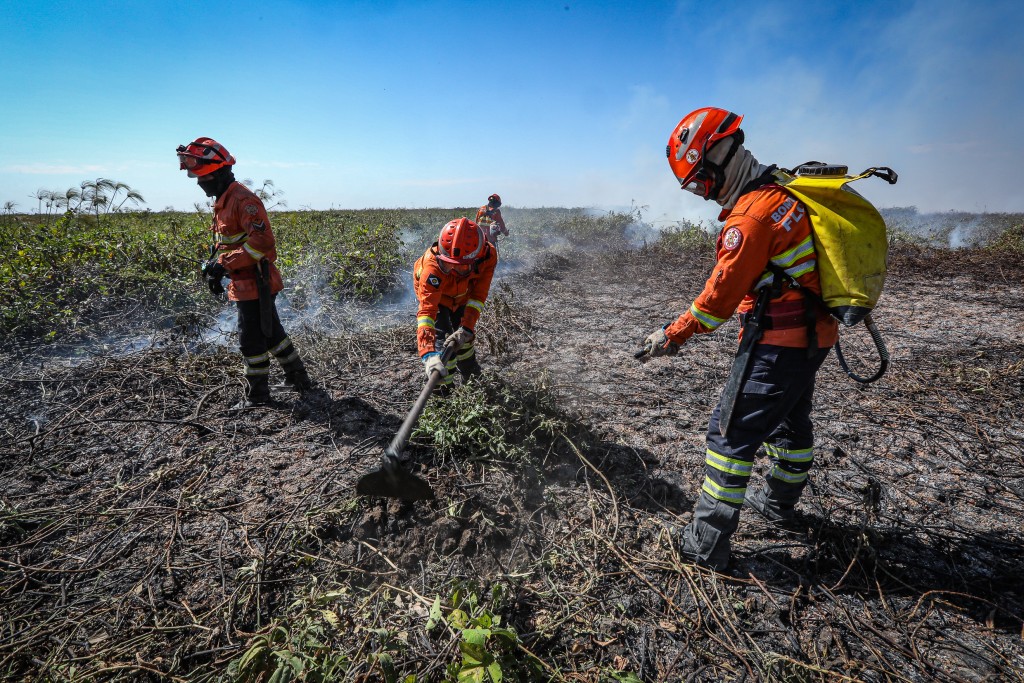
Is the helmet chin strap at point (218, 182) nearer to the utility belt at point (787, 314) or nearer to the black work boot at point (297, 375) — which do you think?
the black work boot at point (297, 375)

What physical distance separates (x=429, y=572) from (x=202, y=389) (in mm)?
3436

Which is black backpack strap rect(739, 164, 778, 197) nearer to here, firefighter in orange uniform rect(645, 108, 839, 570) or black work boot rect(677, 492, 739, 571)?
firefighter in orange uniform rect(645, 108, 839, 570)

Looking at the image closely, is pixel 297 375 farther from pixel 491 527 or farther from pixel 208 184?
pixel 491 527

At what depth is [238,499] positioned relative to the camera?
2.96 meters

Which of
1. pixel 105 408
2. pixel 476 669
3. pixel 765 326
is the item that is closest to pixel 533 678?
pixel 476 669

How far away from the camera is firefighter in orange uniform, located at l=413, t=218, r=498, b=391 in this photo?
3105 millimetres

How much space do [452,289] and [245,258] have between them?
75.0 inches

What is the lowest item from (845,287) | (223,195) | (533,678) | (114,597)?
(114,597)

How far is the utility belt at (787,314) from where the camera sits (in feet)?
6.82

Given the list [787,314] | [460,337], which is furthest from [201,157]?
[787,314]

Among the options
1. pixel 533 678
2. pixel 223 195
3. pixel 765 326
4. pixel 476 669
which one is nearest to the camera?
pixel 476 669

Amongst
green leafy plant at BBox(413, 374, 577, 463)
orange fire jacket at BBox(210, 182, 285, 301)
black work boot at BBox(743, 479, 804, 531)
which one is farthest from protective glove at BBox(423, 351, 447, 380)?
orange fire jacket at BBox(210, 182, 285, 301)

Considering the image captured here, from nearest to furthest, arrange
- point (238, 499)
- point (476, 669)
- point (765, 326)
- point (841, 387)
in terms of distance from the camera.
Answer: point (476, 669) < point (765, 326) < point (238, 499) < point (841, 387)

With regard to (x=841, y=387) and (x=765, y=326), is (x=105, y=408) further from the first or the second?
(x=841, y=387)
